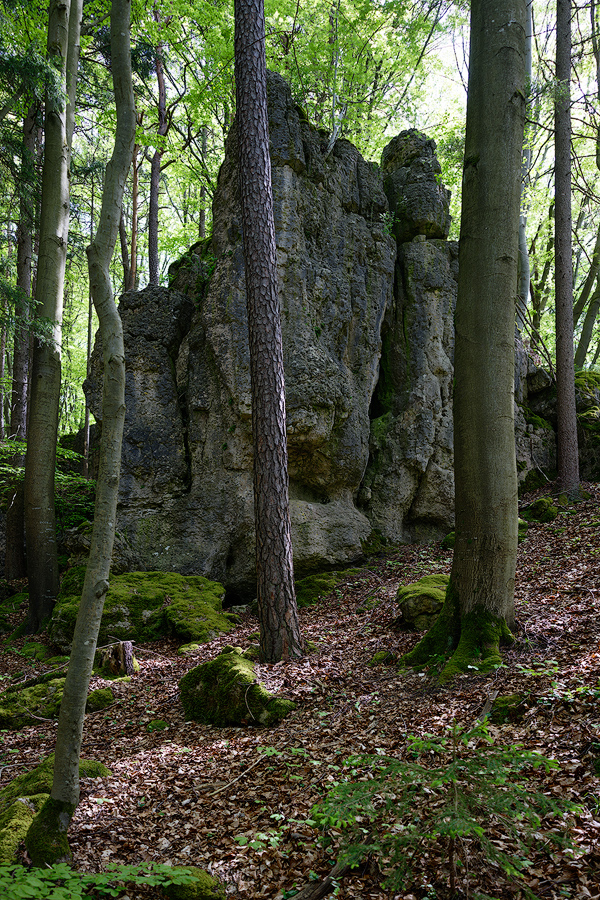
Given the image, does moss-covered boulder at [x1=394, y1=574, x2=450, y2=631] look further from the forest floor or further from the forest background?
the forest background

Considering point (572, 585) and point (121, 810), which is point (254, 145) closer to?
point (572, 585)

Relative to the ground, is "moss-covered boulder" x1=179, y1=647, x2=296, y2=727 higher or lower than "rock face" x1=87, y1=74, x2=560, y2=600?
lower

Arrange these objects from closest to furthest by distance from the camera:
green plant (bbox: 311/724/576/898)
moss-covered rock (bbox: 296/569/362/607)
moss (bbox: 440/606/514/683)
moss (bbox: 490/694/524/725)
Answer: green plant (bbox: 311/724/576/898)
moss (bbox: 490/694/524/725)
moss (bbox: 440/606/514/683)
moss-covered rock (bbox: 296/569/362/607)

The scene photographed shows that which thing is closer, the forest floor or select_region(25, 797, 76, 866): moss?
the forest floor

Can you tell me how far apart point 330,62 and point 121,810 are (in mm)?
14839

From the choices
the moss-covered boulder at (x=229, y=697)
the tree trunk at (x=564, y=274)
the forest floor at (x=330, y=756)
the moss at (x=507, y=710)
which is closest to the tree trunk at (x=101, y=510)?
the forest floor at (x=330, y=756)

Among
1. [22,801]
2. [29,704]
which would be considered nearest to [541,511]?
[29,704]

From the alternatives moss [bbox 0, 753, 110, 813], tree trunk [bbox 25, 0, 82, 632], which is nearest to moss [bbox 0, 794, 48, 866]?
moss [bbox 0, 753, 110, 813]

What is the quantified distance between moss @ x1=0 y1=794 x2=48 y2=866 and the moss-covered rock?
19.3 ft

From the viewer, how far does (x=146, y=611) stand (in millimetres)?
8125

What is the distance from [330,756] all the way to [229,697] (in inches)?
58.3

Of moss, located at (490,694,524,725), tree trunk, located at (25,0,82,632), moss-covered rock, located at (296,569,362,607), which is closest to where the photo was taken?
moss, located at (490,694,524,725)

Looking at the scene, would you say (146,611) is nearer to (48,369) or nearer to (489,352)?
(48,369)

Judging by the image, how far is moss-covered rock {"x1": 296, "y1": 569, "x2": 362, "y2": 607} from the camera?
9.28 meters
